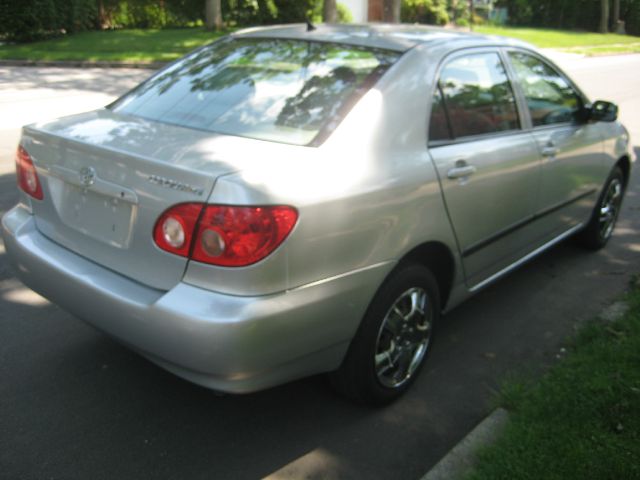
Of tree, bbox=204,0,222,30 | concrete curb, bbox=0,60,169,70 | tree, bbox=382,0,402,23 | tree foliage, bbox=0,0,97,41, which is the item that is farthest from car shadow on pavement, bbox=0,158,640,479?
tree, bbox=382,0,402,23

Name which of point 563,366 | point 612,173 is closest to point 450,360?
point 563,366

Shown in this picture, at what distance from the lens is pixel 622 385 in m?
3.14

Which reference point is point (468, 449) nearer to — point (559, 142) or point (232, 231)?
point (232, 231)

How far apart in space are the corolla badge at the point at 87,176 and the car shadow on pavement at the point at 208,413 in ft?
3.50

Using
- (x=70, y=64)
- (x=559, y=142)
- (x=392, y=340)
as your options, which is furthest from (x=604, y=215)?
(x=70, y=64)

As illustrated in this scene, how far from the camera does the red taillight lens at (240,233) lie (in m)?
2.39

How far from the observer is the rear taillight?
2.39 metres

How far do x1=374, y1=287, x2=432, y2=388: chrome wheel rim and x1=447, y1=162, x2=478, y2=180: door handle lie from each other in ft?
1.87

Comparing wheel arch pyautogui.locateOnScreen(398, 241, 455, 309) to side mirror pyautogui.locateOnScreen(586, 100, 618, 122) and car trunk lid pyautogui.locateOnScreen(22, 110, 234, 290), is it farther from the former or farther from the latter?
side mirror pyautogui.locateOnScreen(586, 100, 618, 122)

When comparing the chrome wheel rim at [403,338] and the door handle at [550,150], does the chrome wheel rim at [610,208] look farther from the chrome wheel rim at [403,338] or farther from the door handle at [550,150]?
the chrome wheel rim at [403,338]

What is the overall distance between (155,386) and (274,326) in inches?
44.8

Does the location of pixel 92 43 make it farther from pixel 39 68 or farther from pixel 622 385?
pixel 622 385

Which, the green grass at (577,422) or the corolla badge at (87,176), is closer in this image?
the green grass at (577,422)

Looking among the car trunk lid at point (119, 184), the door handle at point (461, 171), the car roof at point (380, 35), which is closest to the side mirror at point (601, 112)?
the car roof at point (380, 35)
